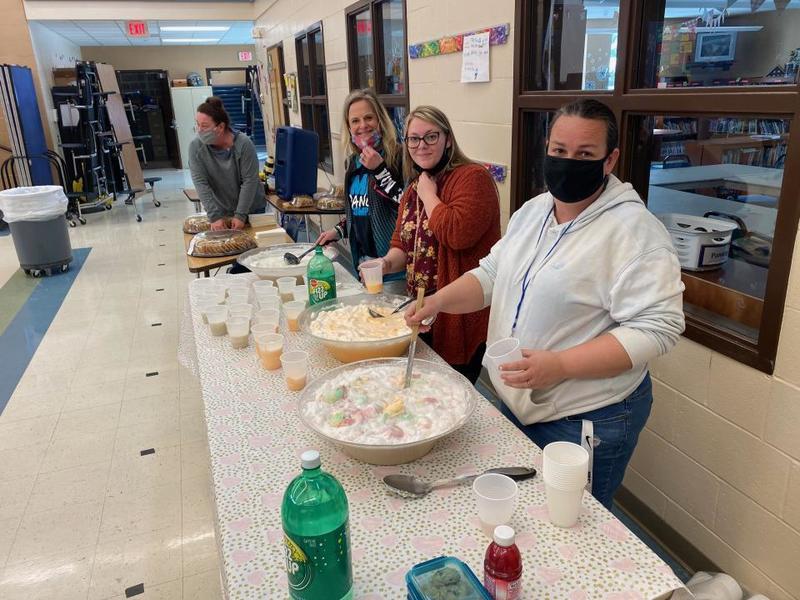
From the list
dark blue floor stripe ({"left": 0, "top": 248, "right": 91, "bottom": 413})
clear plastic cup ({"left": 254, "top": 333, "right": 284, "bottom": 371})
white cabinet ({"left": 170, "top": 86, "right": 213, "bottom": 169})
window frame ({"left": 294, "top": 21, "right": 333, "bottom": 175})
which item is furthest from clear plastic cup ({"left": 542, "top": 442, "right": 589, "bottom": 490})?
white cabinet ({"left": 170, "top": 86, "right": 213, "bottom": 169})

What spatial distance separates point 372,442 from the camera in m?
1.29

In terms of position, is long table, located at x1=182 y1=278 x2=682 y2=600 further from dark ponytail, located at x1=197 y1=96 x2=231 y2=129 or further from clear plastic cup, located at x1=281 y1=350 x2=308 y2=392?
dark ponytail, located at x1=197 y1=96 x2=231 y2=129

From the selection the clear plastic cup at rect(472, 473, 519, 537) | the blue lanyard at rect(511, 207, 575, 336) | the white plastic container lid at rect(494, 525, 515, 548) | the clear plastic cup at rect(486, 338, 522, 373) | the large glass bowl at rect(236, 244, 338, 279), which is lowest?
the clear plastic cup at rect(472, 473, 519, 537)

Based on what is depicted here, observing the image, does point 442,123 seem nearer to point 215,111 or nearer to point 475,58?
point 475,58

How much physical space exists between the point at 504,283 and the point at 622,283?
34 cm

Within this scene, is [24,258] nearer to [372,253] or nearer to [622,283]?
[372,253]

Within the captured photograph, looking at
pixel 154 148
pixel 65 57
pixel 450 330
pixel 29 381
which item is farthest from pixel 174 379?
pixel 154 148

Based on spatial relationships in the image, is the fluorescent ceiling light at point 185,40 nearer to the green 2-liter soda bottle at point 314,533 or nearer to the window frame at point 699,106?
the window frame at point 699,106

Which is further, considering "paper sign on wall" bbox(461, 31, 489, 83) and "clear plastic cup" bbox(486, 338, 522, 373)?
"paper sign on wall" bbox(461, 31, 489, 83)

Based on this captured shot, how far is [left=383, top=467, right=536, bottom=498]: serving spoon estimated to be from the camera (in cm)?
122

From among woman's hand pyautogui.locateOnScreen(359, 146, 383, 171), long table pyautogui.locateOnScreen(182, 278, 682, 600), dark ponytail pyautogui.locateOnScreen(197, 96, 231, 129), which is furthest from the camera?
dark ponytail pyautogui.locateOnScreen(197, 96, 231, 129)

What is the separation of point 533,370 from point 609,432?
320 millimetres

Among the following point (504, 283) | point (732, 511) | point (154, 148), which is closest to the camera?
point (504, 283)

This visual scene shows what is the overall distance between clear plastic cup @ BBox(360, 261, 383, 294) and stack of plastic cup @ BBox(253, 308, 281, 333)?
0.34 m
